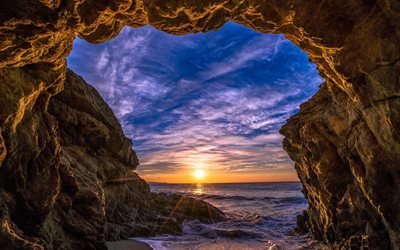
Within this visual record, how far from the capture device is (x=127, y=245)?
45.1 feet

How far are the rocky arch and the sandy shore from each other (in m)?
2.14

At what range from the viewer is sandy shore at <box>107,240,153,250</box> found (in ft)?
42.9

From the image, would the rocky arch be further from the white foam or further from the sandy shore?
the white foam

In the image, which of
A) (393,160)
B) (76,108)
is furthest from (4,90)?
(393,160)

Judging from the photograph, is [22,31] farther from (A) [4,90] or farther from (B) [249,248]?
(B) [249,248]

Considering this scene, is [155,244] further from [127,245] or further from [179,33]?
[179,33]

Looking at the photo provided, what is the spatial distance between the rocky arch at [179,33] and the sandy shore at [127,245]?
2143 millimetres

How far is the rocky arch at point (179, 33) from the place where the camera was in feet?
22.6

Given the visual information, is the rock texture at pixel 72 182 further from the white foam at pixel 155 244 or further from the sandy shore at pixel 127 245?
the white foam at pixel 155 244

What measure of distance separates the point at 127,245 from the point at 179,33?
35.7 ft

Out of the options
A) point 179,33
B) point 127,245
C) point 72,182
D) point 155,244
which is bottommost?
point 155,244

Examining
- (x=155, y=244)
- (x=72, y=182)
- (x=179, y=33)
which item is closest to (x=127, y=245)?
(x=155, y=244)

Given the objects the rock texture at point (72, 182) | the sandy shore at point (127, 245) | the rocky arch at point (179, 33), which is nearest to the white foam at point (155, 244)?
the sandy shore at point (127, 245)

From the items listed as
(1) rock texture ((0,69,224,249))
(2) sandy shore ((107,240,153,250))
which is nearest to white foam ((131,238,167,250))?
(2) sandy shore ((107,240,153,250))
